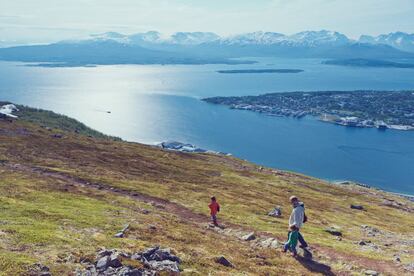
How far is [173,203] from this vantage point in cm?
5341

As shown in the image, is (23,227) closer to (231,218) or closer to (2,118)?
(231,218)

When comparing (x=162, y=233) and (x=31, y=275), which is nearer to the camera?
(x=31, y=275)

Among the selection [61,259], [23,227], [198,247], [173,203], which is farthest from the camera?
[173,203]

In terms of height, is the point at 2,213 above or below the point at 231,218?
above

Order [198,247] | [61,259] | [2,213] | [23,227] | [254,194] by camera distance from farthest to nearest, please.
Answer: [254,194]
[2,213]
[198,247]
[23,227]
[61,259]

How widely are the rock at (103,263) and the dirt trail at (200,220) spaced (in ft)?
45.4

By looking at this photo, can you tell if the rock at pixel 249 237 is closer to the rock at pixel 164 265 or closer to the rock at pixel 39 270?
the rock at pixel 164 265

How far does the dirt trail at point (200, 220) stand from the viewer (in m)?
30.9

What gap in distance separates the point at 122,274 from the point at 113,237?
8044 millimetres

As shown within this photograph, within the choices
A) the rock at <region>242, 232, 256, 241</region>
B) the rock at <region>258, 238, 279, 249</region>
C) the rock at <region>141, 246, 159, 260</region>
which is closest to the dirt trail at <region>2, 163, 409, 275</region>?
the rock at <region>242, 232, 256, 241</region>

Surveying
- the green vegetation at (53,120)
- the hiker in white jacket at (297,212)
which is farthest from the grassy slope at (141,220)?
the green vegetation at (53,120)

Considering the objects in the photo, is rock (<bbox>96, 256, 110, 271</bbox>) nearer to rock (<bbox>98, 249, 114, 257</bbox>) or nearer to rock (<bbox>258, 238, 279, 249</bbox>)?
rock (<bbox>98, 249, 114, 257</bbox>)

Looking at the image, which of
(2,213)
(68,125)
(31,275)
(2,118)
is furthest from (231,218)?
(68,125)

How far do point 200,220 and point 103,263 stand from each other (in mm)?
22431
